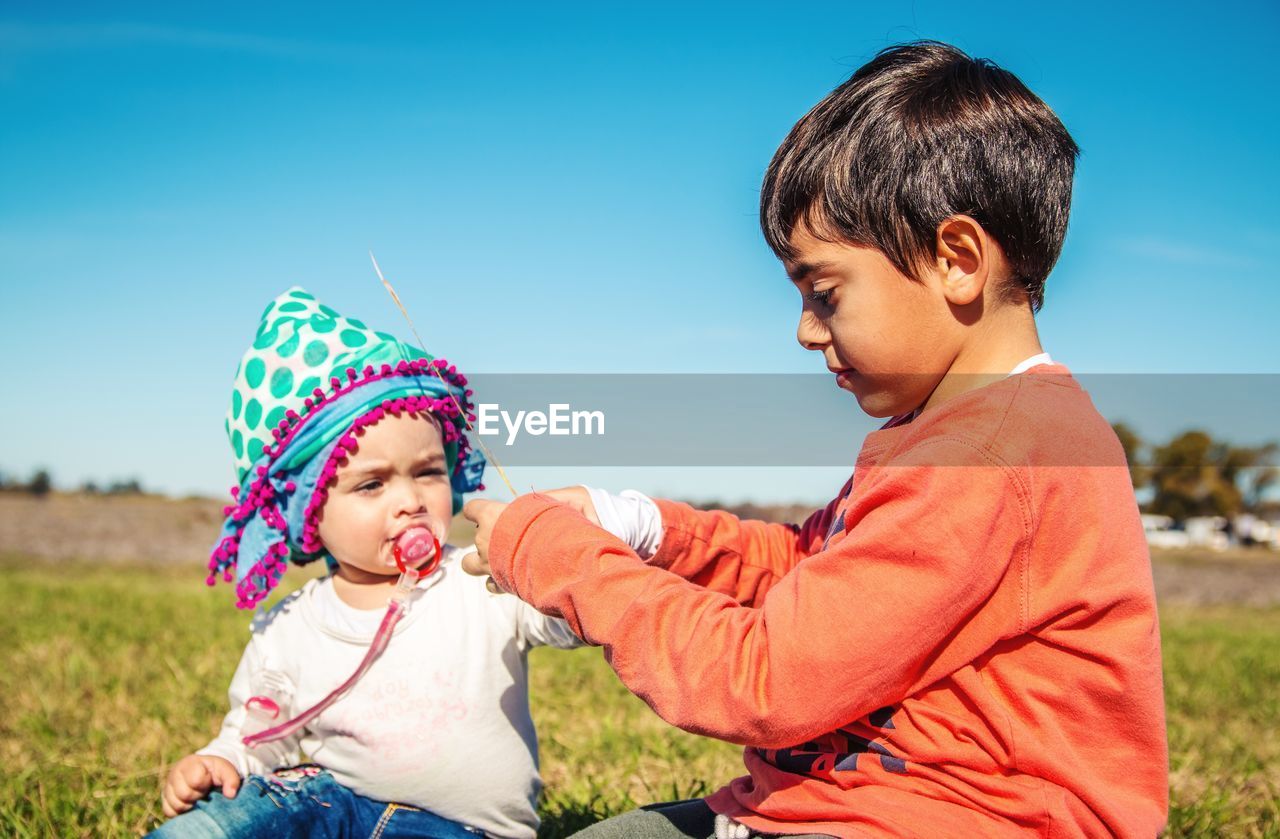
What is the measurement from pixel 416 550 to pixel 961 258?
4.37 feet

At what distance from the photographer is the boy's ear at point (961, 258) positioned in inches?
68.9

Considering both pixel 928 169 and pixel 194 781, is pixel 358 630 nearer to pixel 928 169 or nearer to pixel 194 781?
pixel 194 781

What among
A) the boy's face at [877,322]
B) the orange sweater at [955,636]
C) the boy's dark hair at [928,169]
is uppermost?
the boy's dark hair at [928,169]

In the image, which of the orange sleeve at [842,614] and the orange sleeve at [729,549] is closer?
the orange sleeve at [842,614]

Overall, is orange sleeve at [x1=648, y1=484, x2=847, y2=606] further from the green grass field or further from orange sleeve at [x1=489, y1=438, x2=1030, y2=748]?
the green grass field

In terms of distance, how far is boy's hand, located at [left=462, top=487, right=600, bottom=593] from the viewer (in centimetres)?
185

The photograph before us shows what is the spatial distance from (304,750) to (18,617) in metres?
4.51

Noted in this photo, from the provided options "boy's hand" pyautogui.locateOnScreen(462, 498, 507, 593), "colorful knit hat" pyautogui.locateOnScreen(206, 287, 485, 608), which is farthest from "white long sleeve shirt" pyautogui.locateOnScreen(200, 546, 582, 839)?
"boy's hand" pyautogui.locateOnScreen(462, 498, 507, 593)

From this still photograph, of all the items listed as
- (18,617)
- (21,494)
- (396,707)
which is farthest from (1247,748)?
(21,494)

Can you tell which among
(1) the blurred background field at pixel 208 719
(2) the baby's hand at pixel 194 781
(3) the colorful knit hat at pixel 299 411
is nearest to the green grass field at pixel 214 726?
(1) the blurred background field at pixel 208 719

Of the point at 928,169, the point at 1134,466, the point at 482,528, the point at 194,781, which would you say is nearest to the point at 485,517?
the point at 482,528

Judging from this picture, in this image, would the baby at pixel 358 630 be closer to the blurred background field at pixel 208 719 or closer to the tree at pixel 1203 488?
the blurred background field at pixel 208 719

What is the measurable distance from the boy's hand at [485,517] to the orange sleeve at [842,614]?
0.23 m

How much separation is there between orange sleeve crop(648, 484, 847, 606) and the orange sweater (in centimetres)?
60
